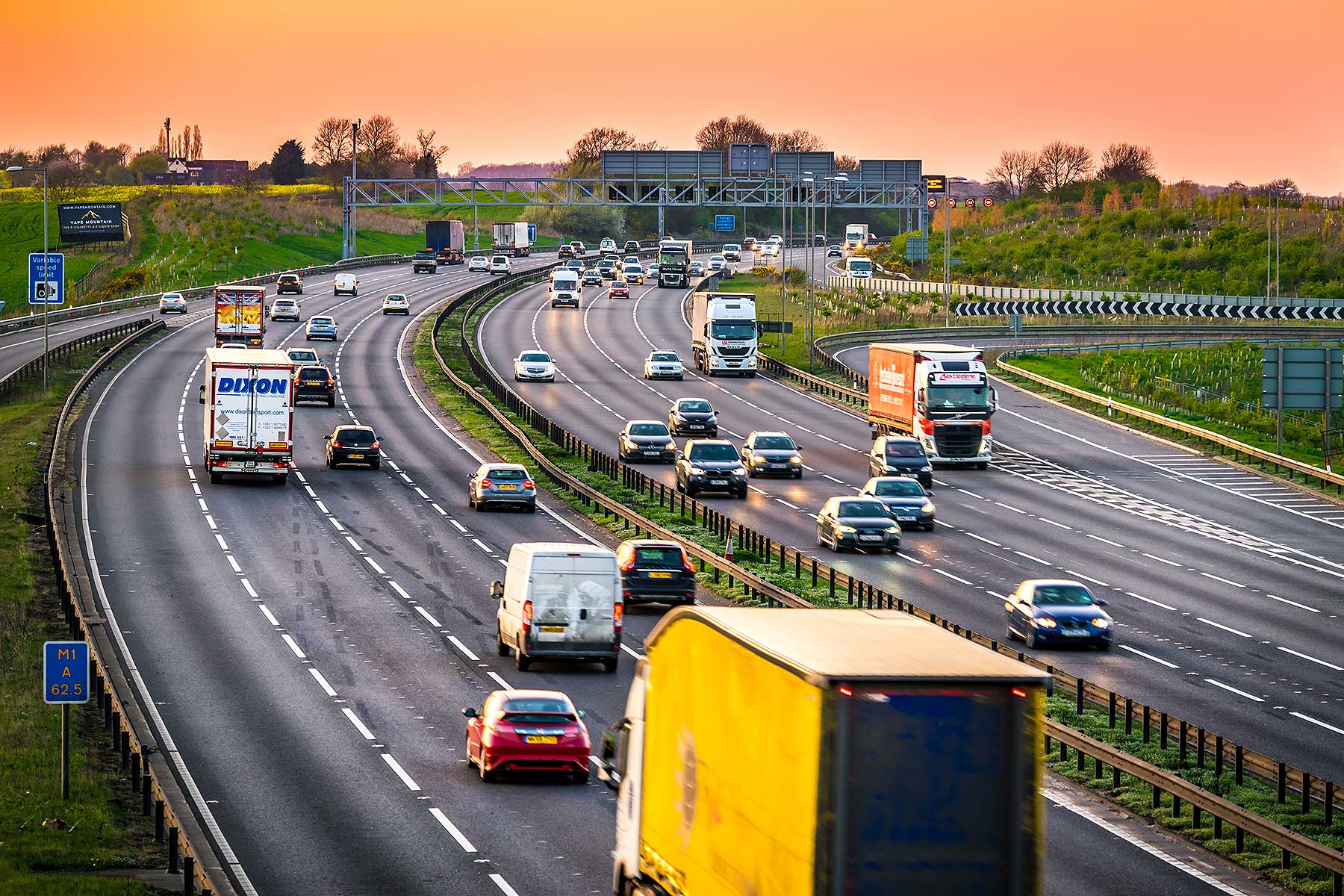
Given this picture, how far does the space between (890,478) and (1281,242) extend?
114 m

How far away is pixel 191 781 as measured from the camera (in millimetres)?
27578

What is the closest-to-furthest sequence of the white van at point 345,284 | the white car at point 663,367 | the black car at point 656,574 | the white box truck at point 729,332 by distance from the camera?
the black car at point 656,574
the white box truck at point 729,332
the white car at point 663,367
the white van at point 345,284

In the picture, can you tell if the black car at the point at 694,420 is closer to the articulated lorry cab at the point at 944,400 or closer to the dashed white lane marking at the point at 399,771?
the articulated lorry cab at the point at 944,400

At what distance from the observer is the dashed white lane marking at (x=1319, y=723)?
3272 centimetres

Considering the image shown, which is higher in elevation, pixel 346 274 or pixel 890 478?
pixel 346 274

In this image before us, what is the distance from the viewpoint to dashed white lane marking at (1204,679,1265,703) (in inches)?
A: 1380

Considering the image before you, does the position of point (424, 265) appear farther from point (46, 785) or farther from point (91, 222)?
point (46, 785)

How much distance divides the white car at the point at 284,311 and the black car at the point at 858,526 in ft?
228

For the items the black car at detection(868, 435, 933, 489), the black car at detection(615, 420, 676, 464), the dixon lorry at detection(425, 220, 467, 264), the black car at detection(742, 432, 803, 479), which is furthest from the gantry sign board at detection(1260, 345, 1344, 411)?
the dixon lorry at detection(425, 220, 467, 264)

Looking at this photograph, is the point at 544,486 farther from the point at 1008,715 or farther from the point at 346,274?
the point at 346,274

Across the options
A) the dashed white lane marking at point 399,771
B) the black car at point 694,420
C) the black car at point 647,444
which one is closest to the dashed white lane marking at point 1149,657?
the dashed white lane marking at point 399,771

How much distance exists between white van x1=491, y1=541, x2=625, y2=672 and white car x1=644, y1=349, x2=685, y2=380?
183ft

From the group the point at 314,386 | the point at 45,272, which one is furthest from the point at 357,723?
the point at 45,272

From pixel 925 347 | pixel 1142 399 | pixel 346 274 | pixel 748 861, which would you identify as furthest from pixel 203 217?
pixel 748 861
